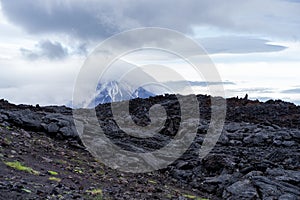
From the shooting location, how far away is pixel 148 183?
24.7m

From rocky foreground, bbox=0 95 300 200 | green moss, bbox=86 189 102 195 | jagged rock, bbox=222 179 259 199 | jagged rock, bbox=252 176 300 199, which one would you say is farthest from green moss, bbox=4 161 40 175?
jagged rock, bbox=252 176 300 199

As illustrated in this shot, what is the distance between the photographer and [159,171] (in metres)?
29.7

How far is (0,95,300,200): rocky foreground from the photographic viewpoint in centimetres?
1966

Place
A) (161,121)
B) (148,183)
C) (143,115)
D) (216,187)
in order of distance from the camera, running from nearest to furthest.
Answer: (148,183)
(216,187)
(161,121)
(143,115)

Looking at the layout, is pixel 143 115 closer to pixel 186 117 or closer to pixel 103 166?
pixel 186 117

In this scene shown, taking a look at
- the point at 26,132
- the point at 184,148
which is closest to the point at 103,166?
the point at 26,132

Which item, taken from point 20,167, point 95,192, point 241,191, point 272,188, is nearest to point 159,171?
point 241,191

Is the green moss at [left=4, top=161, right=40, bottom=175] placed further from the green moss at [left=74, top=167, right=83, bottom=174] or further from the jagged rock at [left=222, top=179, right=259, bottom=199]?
the jagged rock at [left=222, top=179, right=259, bottom=199]

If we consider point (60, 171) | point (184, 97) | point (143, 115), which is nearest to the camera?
point (60, 171)

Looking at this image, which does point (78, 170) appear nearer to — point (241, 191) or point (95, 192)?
point (95, 192)

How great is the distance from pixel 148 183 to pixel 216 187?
17.0 ft

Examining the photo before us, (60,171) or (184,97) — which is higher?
(184,97)

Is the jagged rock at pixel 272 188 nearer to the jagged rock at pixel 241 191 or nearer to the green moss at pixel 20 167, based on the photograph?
the jagged rock at pixel 241 191

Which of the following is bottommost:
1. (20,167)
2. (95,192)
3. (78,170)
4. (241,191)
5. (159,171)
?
(241,191)
